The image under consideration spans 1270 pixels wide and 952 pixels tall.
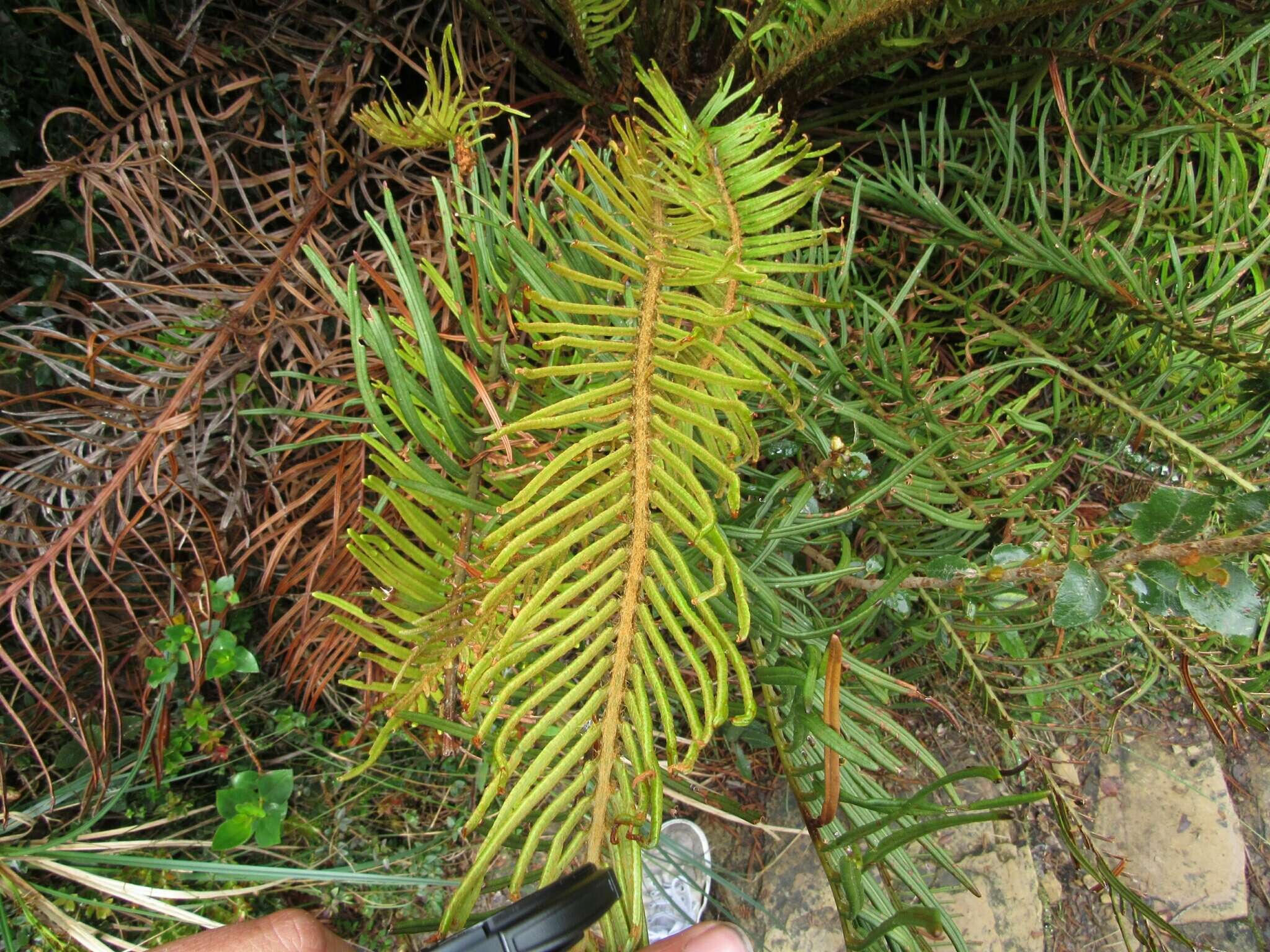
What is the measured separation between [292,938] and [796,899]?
80 centimetres

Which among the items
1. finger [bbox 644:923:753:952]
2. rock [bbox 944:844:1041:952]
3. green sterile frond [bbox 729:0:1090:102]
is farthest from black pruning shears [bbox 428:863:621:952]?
rock [bbox 944:844:1041:952]

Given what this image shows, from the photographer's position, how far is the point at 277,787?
960mm

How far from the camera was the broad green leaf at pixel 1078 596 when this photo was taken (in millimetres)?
482

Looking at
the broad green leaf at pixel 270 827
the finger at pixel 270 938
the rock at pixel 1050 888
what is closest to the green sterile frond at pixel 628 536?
the finger at pixel 270 938

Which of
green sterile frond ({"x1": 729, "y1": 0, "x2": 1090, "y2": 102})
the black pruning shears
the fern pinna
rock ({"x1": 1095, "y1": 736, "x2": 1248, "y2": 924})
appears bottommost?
rock ({"x1": 1095, "y1": 736, "x2": 1248, "y2": 924})

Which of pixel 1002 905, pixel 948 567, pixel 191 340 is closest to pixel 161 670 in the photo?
pixel 191 340

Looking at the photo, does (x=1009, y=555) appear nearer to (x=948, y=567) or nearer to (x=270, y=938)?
(x=948, y=567)

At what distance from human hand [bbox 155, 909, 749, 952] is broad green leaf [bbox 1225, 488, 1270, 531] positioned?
44 centimetres

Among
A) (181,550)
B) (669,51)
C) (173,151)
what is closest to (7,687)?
(181,550)

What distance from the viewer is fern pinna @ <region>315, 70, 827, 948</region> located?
0.43 meters

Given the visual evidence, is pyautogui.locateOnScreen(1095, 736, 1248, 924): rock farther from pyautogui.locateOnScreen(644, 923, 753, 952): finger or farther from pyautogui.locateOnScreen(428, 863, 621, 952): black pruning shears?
pyautogui.locateOnScreen(428, 863, 621, 952): black pruning shears

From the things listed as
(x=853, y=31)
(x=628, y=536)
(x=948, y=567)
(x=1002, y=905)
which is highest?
(x=853, y=31)

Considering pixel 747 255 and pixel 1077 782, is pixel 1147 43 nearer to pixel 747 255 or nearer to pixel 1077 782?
pixel 747 255

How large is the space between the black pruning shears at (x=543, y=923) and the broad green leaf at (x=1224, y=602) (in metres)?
0.42
